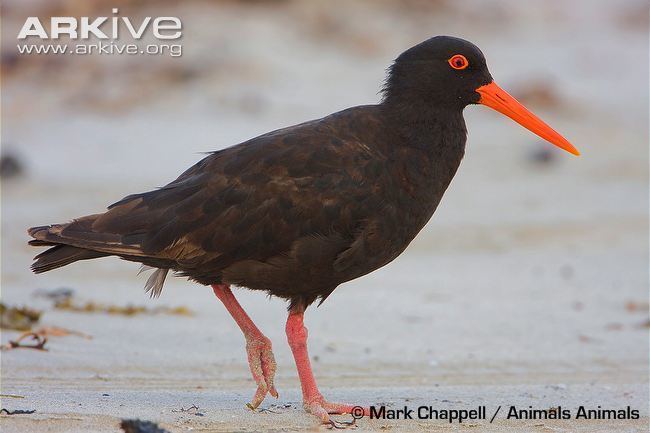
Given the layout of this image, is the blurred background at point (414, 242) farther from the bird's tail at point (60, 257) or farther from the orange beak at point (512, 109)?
the orange beak at point (512, 109)

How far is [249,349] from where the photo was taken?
588cm

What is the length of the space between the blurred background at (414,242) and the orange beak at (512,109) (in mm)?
1543

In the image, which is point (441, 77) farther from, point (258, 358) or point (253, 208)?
point (258, 358)

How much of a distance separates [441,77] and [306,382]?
1.91 metres

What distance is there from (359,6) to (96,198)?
9737mm

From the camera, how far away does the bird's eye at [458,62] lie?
6.20 meters

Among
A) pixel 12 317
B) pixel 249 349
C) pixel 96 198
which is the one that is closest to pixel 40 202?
pixel 96 198

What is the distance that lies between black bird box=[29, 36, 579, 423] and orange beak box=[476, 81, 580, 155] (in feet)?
1.16

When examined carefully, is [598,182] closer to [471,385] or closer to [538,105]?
[538,105]

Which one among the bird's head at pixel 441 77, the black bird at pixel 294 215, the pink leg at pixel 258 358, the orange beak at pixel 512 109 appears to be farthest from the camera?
the orange beak at pixel 512 109
